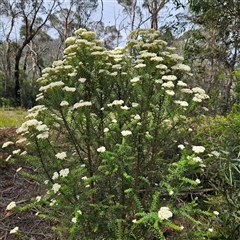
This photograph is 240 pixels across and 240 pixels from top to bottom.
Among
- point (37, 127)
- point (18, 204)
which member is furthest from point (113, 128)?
point (18, 204)

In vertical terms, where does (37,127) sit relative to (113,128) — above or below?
above

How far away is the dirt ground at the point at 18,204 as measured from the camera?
295 cm

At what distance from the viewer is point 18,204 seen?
10.8ft

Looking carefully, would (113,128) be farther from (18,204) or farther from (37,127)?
(18,204)

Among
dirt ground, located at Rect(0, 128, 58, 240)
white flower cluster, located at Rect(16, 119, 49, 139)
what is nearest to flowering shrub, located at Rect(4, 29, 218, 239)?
white flower cluster, located at Rect(16, 119, 49, 139)

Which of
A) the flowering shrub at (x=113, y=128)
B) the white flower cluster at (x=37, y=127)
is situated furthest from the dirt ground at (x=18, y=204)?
the white flower cluster at (x=37, y=127)

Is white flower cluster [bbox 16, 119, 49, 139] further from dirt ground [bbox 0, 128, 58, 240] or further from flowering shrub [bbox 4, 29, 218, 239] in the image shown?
dirt ground [bbox 0, 128, 58, 240]

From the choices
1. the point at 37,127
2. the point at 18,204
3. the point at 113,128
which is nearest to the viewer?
the point at 37,127

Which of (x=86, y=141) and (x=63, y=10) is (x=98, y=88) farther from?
(x=63, y=10)

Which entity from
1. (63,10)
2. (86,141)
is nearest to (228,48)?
(86,141)

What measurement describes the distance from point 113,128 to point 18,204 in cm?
217

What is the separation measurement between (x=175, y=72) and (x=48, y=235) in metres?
2.37

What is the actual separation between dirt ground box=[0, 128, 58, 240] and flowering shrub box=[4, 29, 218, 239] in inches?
42.1

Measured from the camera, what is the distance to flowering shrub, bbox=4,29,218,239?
178 cm
